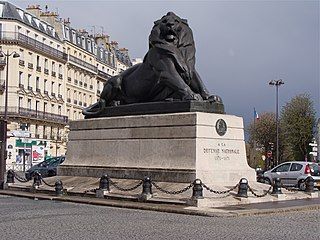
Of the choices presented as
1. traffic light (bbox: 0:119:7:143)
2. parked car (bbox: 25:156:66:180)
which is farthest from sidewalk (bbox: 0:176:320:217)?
parked car (bbox: 25:156:66:180)

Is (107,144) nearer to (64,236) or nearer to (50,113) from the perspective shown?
(64,236)

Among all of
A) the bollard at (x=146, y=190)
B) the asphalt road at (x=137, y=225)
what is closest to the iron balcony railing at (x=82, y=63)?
the bollard at (x=146, y=190)

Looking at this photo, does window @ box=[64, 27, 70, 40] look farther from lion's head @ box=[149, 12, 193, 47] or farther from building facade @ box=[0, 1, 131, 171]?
lion's head @ box=[149, 12, 193, 47]

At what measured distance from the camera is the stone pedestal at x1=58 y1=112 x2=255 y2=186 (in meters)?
16.8

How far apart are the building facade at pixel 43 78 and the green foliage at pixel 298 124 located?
2635 centimetres

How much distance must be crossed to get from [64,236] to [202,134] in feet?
24.3

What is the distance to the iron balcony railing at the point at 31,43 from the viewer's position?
64250 mm

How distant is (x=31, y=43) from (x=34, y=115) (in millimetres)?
8212

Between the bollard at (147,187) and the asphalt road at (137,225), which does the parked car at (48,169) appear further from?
the asphalt road at (137,225)

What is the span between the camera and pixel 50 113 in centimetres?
7381

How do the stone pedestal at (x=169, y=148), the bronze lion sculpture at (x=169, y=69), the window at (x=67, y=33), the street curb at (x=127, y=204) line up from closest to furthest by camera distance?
the street curb at (x=127, y=204), the stone pedestal at (x=169, y=148), the bronze lion sculpture at (x=169, y=69), the window at (x=67, y=33)

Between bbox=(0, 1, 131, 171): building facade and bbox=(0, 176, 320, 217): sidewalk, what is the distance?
126 feet

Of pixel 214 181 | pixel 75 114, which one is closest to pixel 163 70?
pixel 214 181

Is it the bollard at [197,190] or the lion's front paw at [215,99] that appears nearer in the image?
the bollard at [197,190]
